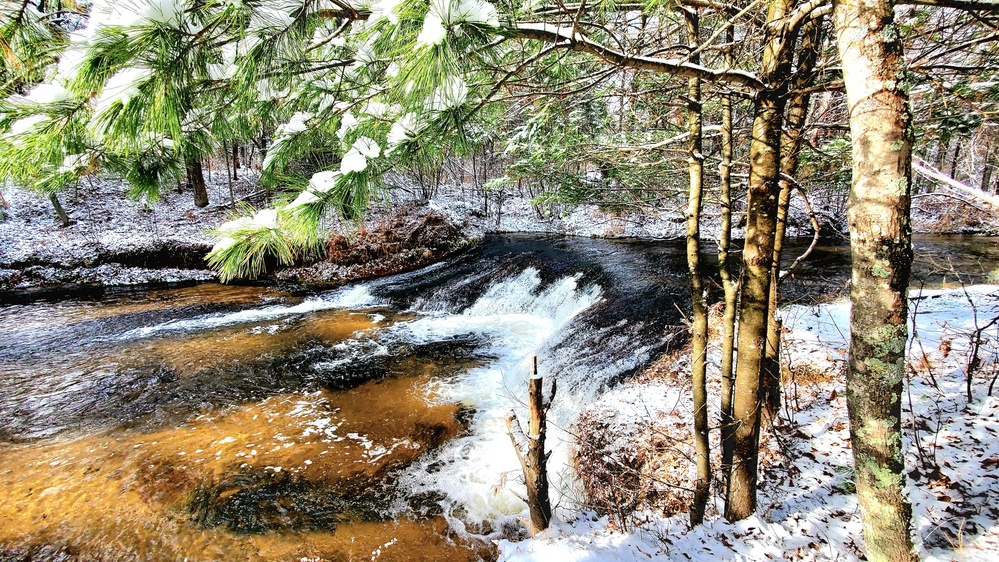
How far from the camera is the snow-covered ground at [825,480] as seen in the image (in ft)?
9.52

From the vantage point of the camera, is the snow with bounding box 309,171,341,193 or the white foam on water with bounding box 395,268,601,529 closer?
the snow with bounding box 309,171,341,193

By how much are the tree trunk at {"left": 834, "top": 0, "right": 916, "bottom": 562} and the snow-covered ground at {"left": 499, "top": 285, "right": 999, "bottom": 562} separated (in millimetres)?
1893

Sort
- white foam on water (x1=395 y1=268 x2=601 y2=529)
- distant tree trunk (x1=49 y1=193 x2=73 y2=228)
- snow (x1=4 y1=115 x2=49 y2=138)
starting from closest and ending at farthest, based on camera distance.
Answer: snow (x1=4 y1=115 x2=49 y2=138) < white foam on water (x1=395 y1=268 x2=601 y2=529) < distant tree trunk (x1=49 y1=193 x2=73 y2=228)

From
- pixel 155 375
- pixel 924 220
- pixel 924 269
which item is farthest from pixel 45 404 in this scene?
pixel 924 220

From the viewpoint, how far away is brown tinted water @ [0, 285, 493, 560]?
4137 mm

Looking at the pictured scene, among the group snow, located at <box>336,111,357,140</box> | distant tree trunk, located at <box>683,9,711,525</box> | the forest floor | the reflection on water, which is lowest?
the reflection on water

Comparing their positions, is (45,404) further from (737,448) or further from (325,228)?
(737,448)

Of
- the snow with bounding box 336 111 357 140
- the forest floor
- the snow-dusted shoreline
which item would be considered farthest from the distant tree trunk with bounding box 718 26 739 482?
the snow-dusted shoreline

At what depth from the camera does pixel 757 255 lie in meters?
2.62

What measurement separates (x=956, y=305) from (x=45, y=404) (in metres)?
14.8

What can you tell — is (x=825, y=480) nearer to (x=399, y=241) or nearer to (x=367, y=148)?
(x=367, y=148)

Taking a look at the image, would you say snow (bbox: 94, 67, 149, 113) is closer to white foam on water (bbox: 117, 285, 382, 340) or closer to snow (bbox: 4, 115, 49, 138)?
snow (bbox: 4, 115, 49, 138)

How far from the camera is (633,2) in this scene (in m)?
2.62

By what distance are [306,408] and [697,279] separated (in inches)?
241
